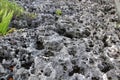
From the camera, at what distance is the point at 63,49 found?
3.29 m

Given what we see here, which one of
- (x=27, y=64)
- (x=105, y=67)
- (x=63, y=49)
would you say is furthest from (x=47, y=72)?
(x=105, y=67)

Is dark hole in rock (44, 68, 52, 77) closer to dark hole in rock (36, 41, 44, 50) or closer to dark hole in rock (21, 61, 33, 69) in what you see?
dark hole in rock (21, 61, 33, 69)

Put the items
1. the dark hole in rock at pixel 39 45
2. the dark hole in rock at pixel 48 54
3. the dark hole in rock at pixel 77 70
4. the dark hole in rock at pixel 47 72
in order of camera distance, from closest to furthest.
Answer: the dark hole in rock at pixel 47 72 < the dark hole in rock at pixel 77 70 < the dark hole in rock at pixel 48 54 < the dark hole in rock at pixel 39 45

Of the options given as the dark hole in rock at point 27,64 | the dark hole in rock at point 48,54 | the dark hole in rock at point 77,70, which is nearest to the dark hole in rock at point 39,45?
the dark hole in rock at point 48,54

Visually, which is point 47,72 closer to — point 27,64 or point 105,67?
point 27,64

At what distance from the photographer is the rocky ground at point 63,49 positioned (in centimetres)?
296

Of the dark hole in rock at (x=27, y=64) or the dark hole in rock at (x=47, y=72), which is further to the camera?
the dark hole in rock at (x=27, y=64)

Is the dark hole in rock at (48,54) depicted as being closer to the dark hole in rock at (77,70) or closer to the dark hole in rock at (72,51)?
the dark hole in rock at (72,51)

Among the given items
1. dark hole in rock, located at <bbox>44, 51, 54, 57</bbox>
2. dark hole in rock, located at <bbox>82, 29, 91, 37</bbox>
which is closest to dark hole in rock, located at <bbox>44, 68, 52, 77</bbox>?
dark hole in rock, located at <bbox>44, 51, 54, 57</bbox>

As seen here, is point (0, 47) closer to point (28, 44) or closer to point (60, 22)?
point (28, 44)

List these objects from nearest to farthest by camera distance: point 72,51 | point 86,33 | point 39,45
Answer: point 72,51 < point 39,45 < point 86,33

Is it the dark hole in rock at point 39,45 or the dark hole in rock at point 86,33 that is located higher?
the dark hole in rock at point 39,45

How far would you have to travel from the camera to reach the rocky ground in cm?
296

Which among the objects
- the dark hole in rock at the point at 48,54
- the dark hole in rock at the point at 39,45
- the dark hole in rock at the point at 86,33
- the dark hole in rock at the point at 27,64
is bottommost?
the dark hole in rock at the point at 86,33
